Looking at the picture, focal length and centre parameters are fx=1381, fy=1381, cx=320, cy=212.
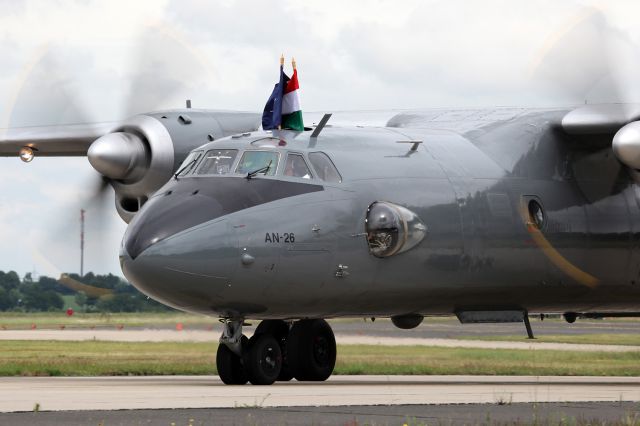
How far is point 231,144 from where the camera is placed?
21.0 m

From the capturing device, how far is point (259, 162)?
67.4 ft

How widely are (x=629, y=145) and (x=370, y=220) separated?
442 cm

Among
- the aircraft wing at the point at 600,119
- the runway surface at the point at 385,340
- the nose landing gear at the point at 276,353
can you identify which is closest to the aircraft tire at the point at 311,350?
the nose landing gear at the point at 276,353

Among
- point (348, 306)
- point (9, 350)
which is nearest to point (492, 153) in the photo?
point (348, 306)

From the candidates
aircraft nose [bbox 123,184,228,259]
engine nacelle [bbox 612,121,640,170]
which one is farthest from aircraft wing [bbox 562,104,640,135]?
aircraft nose [bbox 123,184,228,259]

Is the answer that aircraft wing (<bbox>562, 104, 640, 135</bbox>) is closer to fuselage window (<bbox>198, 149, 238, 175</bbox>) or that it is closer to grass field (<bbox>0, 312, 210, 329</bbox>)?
fuselage window (<bbox>198, 149, 238, 175</bbox>)

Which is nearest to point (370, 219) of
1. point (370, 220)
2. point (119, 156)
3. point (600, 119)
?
point (370, 220)

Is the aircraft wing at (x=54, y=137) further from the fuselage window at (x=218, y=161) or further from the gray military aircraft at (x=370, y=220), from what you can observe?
the fuselage window at (x=218, y=161)

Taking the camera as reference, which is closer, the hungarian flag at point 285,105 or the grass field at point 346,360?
the hungarian flag at point 285,105

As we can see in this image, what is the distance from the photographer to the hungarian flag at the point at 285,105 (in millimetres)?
22672

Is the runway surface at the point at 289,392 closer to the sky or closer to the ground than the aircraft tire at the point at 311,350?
closer to the ground

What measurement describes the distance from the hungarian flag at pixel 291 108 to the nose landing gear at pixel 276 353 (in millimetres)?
3253

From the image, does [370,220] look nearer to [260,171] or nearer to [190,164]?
[260,171]

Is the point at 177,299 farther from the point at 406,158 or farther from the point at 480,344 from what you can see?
the point at 480,344
